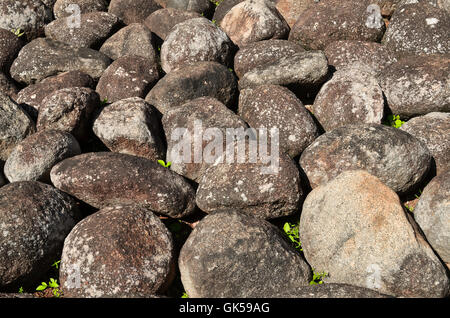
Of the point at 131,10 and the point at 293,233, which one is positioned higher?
the point at 131,10

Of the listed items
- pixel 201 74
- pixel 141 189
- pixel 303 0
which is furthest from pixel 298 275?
pixel 303 0

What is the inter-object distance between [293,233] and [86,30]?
616 cm

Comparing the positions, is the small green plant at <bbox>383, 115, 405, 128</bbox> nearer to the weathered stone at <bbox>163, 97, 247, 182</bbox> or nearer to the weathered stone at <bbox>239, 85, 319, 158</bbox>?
the weathered stone at <bbox>239, 85, 319, 158</bbox>

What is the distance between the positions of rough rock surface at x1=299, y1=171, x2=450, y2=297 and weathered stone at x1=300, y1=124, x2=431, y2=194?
67 cm

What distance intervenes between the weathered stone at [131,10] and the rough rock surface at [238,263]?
6782mm

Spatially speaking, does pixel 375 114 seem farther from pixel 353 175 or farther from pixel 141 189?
pixel 141 189

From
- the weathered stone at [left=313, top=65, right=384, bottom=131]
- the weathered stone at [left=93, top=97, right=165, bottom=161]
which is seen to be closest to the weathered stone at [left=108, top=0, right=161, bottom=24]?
the weathered stone at [left=93, top=97, right=165, bottom=161]

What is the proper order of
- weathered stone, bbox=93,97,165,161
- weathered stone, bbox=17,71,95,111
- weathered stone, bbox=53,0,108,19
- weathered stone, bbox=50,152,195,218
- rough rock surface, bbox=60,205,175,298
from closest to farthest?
rough rock surface, bbox=60,205,175,298 < weathered stone, bbox=50,152,195,218 < weathered stone, bbox=93,97,165,161 < weathered stone, bbox=17,71,95,111 < weathered stone, bbox=53,0,108,19

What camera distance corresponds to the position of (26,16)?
10.2 m

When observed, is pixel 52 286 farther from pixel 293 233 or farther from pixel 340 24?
pixel 340 24

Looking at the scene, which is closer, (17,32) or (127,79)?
(127,79)

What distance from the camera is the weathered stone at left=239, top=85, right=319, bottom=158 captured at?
709 centimetres

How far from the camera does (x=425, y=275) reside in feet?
16.3

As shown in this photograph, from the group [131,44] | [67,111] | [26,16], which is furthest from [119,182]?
[26,16]
